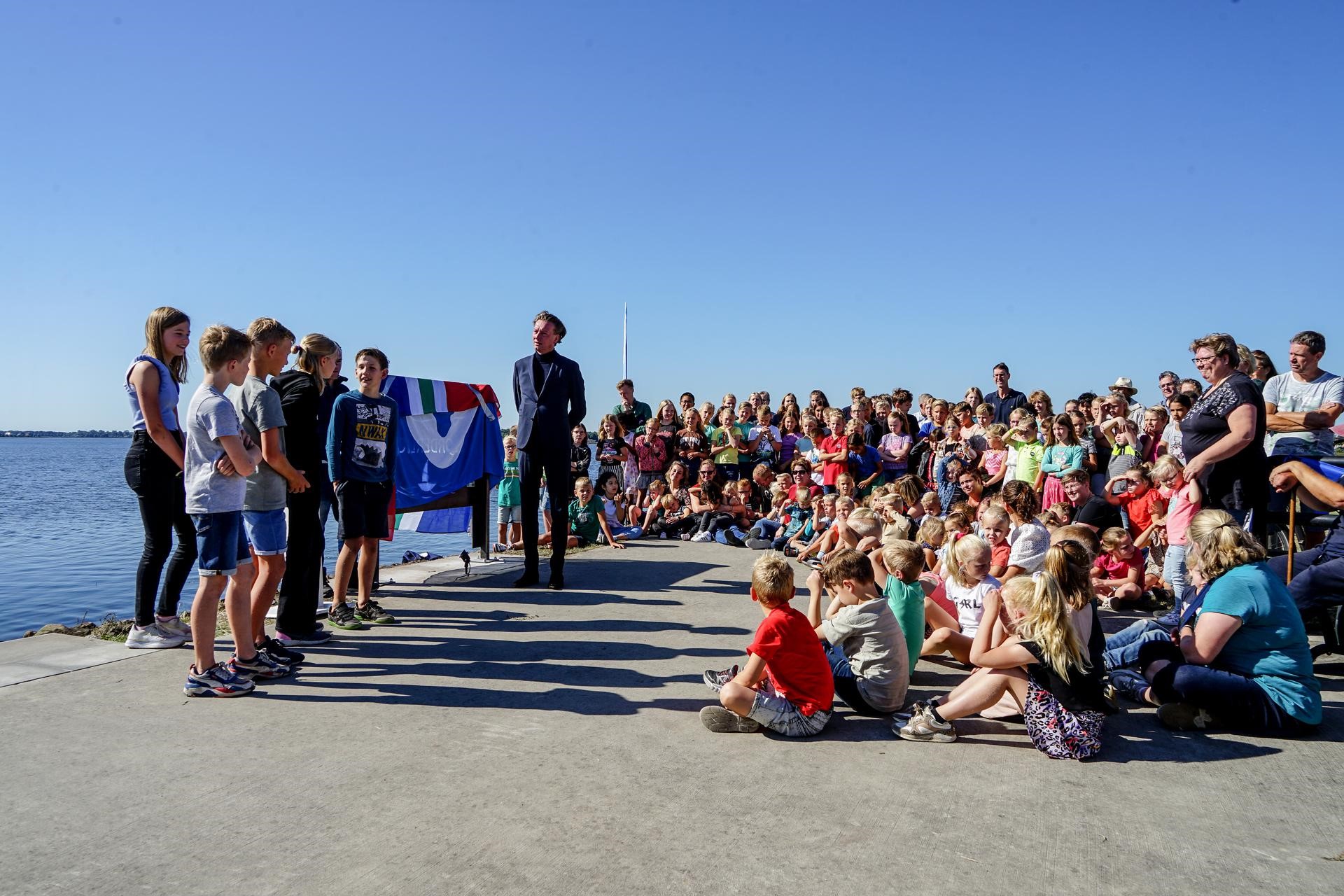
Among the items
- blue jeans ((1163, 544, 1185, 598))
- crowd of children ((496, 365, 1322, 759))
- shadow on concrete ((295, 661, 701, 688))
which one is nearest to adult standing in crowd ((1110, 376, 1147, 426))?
crowd of children ((496, 365, 1322, 759))

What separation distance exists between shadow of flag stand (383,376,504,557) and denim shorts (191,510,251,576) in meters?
3.38

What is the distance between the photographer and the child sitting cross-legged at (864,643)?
4.20 m

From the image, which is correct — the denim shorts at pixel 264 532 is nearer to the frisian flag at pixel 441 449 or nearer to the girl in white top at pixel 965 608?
the frisian flag at pixel 441 449

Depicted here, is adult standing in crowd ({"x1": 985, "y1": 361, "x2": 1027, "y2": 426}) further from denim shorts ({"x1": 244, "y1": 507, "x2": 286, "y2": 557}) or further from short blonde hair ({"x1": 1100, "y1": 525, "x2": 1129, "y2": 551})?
denim shorts ({"x1": 244, "y1": 507, "x2": 286, "y2": 557})

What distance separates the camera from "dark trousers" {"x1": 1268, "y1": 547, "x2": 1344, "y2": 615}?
476cm

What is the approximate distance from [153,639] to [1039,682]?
483 centimetres

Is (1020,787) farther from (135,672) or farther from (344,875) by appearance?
(135,672)

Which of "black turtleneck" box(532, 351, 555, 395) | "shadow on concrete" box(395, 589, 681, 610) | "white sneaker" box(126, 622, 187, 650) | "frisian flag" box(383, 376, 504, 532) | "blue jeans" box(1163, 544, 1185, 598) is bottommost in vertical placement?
"shadow on concrete" box(395, 589, 681, 610)

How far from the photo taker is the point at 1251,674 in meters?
3.99

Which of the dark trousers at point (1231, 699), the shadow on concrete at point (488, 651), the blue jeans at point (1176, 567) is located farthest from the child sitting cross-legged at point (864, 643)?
the blue jeans at point (1176, 567)

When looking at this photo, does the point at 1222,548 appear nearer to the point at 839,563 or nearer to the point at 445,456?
the point at 839,563

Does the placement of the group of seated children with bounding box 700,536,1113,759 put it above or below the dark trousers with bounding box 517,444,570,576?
below

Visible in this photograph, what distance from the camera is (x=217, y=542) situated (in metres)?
4.30

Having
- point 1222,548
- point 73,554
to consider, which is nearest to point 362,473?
point 1222,548
